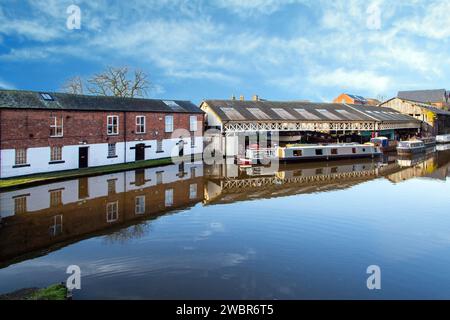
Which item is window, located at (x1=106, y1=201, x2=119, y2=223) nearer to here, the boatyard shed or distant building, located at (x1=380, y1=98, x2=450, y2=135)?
the boatyard shed

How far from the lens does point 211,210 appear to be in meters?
16.0

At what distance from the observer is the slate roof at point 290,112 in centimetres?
3699

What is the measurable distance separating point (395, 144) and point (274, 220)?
39.8m

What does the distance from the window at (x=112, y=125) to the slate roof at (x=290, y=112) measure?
419 inches

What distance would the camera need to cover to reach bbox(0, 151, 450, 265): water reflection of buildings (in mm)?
12352

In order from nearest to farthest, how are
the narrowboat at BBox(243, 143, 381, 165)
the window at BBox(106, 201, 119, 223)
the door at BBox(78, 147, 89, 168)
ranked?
the window at BBox(106, 201, 119, 223) < the door at BBox(78, 147, 89, 168) < the narrowboat at BBox(243, 143, 381, 165)

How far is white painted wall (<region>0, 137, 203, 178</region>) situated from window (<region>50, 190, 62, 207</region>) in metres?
4.84

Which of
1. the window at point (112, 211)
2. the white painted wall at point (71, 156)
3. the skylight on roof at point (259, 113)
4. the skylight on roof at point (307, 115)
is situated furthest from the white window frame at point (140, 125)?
the skylight on roof at point (307, 115)

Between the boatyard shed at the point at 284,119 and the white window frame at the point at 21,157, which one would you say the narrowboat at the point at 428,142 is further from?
the white window frame at the point at 21,157

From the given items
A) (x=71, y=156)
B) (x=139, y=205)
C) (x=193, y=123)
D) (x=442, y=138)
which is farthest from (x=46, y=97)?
(x=442, y=138)

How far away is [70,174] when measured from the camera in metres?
23.2

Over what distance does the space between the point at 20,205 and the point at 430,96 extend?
4187 inches

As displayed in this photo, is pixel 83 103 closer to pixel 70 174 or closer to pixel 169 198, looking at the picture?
pixel 70 174

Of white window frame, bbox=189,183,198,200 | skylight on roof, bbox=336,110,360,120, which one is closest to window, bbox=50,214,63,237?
white window frame, bbox=189,183,198,200
